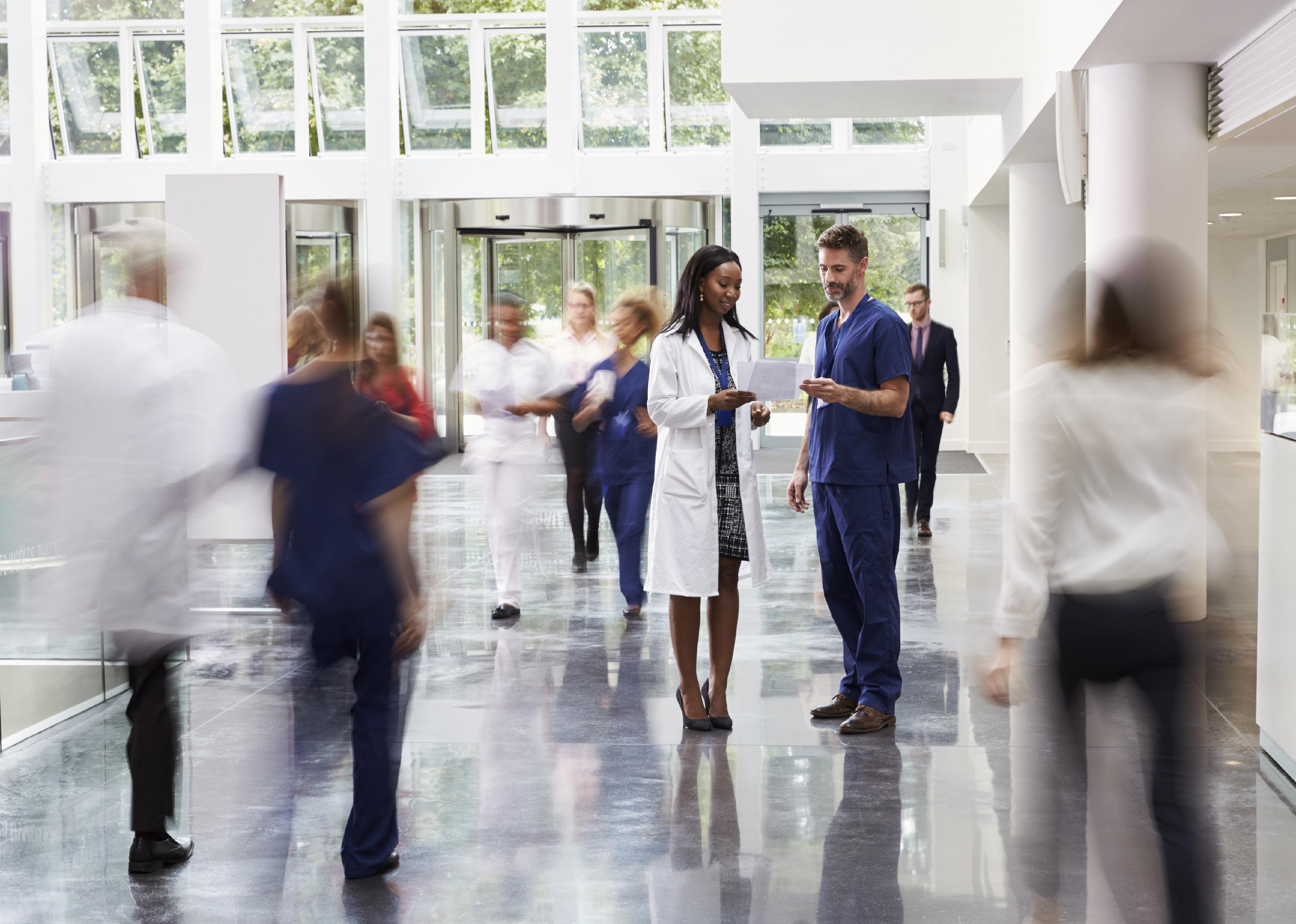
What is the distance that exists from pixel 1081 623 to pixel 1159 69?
18.3ft

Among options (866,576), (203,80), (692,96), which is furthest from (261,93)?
(866,576)

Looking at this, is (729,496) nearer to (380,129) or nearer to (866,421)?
(866,421)

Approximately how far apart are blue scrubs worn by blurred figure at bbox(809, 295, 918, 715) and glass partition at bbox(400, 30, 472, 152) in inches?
564

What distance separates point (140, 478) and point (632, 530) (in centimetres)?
403

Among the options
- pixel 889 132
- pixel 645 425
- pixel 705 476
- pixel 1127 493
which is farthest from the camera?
pixel 889 132

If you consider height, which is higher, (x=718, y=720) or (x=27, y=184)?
(x=27, y=184)

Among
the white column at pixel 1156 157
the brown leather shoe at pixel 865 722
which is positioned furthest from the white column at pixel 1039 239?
the brown leather shoe at pixel 865 722

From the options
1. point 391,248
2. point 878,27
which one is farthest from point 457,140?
point 878,27

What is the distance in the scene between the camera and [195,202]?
812 cm

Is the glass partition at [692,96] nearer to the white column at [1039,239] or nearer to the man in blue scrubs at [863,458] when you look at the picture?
the white column at [1039,239]

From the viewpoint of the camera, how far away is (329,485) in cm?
349

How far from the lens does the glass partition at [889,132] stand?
18000 mm

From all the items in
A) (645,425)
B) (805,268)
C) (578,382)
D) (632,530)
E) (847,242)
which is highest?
(805,268)

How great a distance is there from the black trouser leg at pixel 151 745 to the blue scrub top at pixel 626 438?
157 inches
